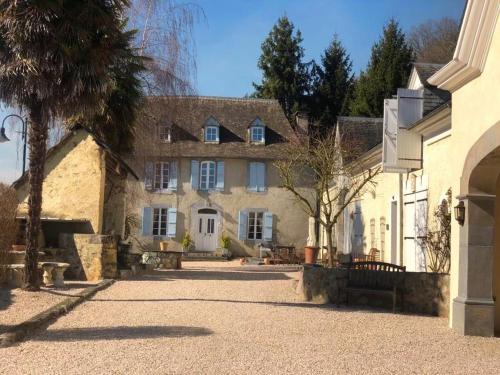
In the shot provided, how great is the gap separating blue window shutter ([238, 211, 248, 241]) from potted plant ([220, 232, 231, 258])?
0.71 m

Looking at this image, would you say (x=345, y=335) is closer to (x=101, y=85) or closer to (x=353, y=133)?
(x=101, y=85)

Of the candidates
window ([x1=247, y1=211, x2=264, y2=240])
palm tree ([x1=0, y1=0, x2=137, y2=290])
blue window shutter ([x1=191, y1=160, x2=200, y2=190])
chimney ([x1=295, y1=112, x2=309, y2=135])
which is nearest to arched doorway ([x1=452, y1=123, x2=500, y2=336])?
palm tree ([x1=0, y1=0, x2=137, y2=290])

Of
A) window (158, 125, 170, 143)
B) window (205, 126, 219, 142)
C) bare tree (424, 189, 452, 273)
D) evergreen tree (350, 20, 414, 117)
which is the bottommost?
bare tree (424, 189, 452, 273)

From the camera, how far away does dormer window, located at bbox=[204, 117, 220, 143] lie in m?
33.5

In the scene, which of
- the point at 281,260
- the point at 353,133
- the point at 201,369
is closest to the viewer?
the point at 201,369

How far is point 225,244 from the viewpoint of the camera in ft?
104

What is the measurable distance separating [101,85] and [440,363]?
8.20m

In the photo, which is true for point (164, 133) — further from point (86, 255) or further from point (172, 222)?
point (172, 222)

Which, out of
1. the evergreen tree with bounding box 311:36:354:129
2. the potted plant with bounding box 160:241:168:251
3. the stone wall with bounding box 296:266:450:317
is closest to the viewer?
the stone wall with bounding box 296:266:450:317

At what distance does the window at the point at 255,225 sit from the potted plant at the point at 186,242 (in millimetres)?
2990

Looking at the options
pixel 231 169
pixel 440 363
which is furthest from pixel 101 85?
pixel 231 169

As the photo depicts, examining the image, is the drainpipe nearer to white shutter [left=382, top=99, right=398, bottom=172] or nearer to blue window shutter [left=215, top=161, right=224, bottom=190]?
white shutter [left=382, top=99, right=398, bottom=172]

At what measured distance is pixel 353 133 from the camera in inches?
954

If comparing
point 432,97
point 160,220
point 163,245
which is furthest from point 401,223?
point 160,220
